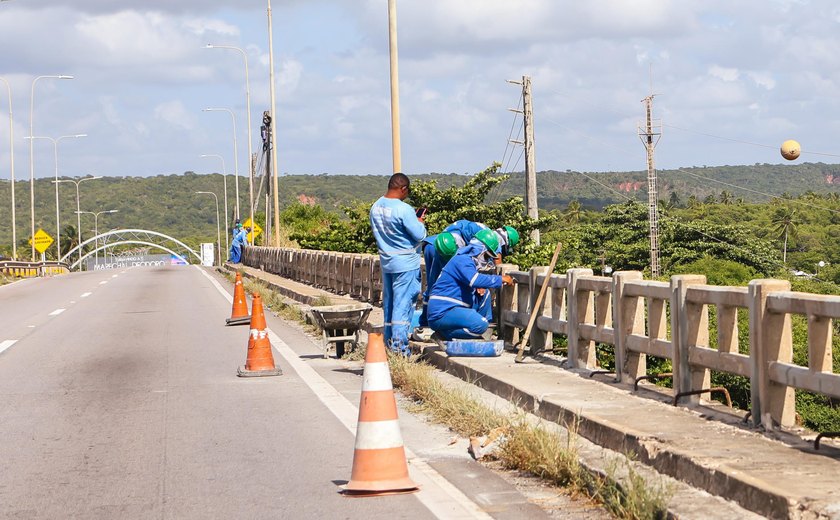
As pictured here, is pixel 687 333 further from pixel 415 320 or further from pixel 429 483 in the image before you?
pixel 415 320

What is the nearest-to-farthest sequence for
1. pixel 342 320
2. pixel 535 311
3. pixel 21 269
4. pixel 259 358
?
1. pixel 535 311
2. pixel 259 358
3. pixel 342 320
4. pixel 21 269

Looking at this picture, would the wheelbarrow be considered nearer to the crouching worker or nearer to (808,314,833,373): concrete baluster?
the crouching worker

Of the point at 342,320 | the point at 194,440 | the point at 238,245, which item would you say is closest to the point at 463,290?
the point at 342,320

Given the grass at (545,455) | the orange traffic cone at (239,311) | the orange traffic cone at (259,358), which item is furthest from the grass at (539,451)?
the orange traffic cone at (239,311)

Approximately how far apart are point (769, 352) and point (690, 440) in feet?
3.02

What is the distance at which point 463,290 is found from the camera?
1259cm

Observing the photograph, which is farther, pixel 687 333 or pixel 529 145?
pixel 529 145

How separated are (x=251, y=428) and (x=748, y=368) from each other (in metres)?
3.95

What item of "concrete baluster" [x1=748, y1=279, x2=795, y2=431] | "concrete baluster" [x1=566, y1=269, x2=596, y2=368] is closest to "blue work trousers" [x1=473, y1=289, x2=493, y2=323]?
"concrete baluster" [x1=566, y1=269, x2=596, y2=368]

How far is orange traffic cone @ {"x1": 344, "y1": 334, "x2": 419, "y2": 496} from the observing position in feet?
23.5

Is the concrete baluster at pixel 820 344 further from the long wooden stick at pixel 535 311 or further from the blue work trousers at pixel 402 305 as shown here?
the blue work trousers at pixel 402 305

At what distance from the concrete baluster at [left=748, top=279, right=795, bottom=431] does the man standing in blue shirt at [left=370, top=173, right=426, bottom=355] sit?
18.1ft

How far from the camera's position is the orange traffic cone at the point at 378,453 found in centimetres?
715

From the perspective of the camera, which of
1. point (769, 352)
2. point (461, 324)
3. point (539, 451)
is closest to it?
point (539, 451)
